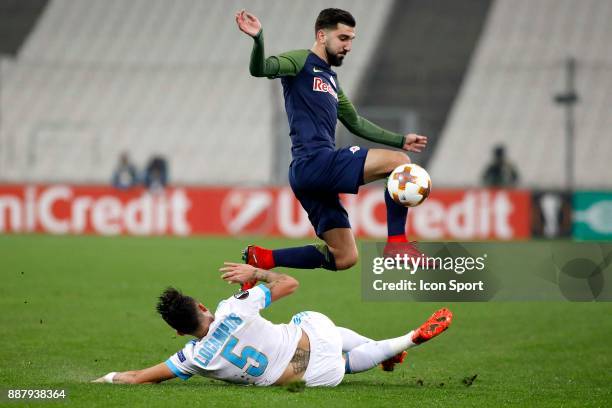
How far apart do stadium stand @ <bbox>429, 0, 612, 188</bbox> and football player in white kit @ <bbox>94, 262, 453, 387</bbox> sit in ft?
59.9

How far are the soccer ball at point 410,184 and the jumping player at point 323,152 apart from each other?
98mm

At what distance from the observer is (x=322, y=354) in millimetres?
7152

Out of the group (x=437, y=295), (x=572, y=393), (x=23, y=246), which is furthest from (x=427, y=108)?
(x=572, y=393)

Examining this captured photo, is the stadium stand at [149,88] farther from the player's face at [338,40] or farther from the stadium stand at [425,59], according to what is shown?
the player's face at [338,40]

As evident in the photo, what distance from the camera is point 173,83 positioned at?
29.7 m

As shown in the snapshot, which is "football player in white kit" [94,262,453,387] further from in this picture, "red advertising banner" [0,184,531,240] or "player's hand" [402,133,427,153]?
"red advertising banner" [0,184,531,240]

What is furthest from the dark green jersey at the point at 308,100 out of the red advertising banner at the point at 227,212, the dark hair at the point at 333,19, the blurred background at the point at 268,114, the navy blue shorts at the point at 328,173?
the blurred background at the point at 268,114

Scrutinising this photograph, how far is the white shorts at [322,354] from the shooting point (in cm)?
714

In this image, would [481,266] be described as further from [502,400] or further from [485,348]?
[502,400]

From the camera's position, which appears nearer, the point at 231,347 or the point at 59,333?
the point at 231,347

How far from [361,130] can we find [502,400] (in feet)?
9.04

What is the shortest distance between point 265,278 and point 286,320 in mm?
4076

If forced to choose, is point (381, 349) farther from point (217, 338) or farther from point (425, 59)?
point (425, 59)

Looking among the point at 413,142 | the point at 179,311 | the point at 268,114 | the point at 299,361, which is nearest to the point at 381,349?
the point at 299,361
